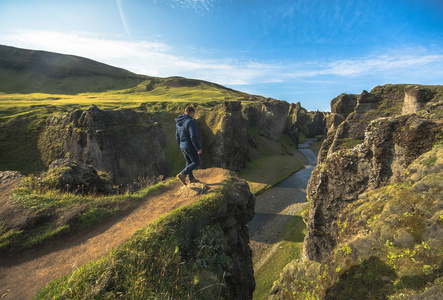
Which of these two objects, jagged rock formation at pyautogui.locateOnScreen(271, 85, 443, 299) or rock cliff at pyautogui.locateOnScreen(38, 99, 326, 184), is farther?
rock cliff at pyautogui.locateOnScreen(38, 99, 326, 184)

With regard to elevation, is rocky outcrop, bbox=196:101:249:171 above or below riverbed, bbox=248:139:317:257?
above

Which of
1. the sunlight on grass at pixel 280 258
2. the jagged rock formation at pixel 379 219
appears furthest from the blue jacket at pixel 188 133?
the sunlight on grass at pixel 280 258

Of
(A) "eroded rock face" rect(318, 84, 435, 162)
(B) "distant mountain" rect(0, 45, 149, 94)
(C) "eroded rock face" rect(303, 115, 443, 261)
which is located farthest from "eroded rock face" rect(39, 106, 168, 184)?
(B) "distant mountain" rect(0, 45, 149, 94)

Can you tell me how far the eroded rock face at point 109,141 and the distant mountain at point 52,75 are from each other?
105 m

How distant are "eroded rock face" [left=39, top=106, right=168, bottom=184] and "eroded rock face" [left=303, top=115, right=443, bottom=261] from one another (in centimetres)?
2957

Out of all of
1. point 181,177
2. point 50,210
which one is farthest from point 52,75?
point 181,177

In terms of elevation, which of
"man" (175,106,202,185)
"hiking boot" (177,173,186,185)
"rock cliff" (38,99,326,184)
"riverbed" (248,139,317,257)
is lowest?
"riverbed" (248,139,317,257)

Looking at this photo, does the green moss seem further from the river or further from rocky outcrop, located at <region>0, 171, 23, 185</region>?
the river

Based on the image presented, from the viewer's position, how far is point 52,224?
28.5 ft

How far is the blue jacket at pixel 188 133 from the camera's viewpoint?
409 inches

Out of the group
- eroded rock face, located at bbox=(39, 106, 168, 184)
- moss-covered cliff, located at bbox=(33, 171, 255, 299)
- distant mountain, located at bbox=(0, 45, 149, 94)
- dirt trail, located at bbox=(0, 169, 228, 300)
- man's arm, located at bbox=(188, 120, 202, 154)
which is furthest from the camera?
distant mountain, located at bbox=(0, 45, 149, 94)

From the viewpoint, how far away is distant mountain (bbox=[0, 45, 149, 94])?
4378 inches

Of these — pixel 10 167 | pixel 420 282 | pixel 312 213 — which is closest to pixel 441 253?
pixel 420 282

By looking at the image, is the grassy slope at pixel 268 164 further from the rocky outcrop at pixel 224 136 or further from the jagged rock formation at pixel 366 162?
the jagged rock formation at pixel 366 162
